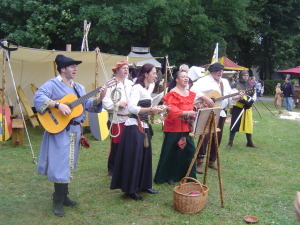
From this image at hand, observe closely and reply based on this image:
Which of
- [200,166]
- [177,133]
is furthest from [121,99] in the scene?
[200,166]

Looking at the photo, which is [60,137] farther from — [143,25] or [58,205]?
[143,25]

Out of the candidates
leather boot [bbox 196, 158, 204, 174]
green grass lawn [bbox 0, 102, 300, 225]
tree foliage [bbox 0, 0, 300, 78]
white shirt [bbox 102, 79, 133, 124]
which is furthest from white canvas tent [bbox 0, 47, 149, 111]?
tree foliage [bbox 0, 0, 300, 78]

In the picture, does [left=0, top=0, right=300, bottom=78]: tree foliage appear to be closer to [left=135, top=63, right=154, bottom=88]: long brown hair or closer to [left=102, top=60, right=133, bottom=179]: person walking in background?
[left=102, top=60, right=133, bottom=179]: person walking in background

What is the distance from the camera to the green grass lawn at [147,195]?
12.7 ft

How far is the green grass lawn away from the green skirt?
0.20m

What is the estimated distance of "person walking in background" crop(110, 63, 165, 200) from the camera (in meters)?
4.22

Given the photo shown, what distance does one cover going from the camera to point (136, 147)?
4.24 metres

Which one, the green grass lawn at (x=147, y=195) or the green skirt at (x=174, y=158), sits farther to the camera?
the green skirt at (x=174, y=158)

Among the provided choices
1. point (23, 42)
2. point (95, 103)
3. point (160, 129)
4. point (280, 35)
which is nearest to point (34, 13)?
point (23, 42)

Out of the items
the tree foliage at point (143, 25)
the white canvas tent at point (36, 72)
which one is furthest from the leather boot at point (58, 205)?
the tree foliage at point (143, 25)

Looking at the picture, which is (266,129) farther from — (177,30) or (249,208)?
(177,30)

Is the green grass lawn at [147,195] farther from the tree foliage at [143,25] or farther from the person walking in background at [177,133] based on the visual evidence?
the tree foliage at [143,25]

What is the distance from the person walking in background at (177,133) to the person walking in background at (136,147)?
0.46m

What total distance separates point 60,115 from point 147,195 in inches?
64.6
